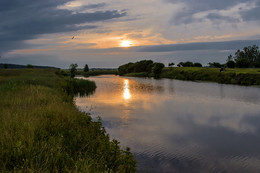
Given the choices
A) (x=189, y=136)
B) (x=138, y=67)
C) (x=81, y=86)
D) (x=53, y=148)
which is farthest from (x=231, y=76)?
(x=138, y=67)

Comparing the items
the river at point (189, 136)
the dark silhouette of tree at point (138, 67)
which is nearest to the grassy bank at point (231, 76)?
the river at point (189, 136)

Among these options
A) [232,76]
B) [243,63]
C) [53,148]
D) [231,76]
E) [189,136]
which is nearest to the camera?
[53,148]

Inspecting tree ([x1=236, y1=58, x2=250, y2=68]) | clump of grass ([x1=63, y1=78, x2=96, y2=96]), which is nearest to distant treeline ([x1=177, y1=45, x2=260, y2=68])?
tree ([x1=236, y1=58, x2=250, y2=68])

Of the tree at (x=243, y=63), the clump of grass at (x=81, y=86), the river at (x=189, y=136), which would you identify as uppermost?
the tree at (x=243, y=63)

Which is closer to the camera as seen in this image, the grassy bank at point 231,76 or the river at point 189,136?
the river at point 189,136

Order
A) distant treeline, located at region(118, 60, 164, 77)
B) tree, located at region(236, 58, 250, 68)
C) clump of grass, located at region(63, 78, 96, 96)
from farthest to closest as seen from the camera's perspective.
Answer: distant treeline, located at region(118, 60, 164, 77) → tree, located at region(236, 58, 250, 68) → clump of grass, located at region(63, 78, 96, 96)

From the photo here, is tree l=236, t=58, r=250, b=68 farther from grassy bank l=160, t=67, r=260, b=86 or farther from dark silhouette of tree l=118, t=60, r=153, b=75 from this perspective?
dark silhouette of tree l=118, t=60, r=153, b=75

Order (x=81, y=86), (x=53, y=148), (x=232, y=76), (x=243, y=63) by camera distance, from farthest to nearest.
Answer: (x=243, y=63) → (x=232, y=76) → (x=81, y=86) → (x=53, y=148)

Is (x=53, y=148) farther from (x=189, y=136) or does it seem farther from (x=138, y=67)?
(x=138, y=67)

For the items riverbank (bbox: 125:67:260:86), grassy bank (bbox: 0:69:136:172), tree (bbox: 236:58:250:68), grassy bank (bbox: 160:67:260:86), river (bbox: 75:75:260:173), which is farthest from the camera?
tree (bbox: 236:58:250:68)

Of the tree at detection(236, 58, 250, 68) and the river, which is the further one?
the tree at detection(236, 58, 250, 68)

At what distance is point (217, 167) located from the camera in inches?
453

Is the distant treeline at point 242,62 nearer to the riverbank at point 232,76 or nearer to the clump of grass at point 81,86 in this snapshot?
the riverbank at point 232,76

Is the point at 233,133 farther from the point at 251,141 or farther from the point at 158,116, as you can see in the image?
the point at 158,116
